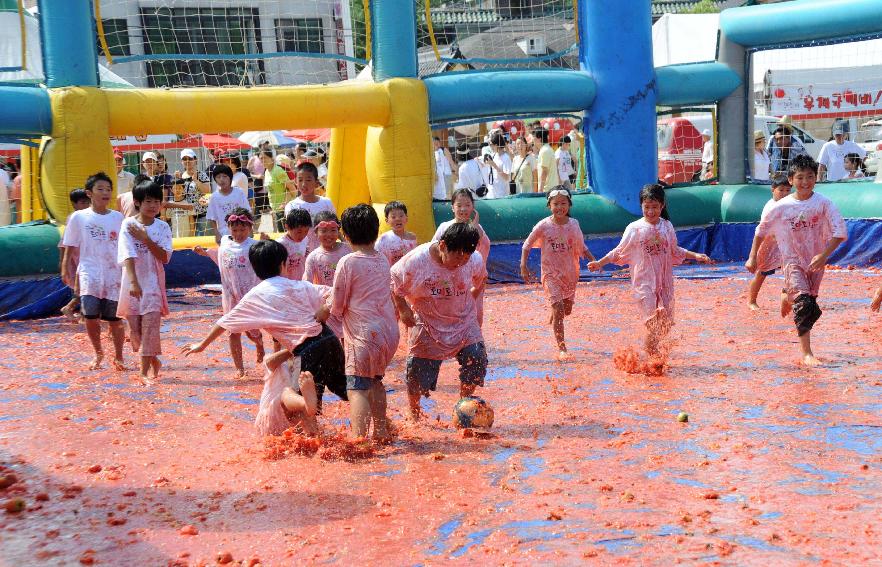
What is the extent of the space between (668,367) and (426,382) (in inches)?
101

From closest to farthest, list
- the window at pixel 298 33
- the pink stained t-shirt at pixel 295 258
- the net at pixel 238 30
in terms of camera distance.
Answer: the pink stained t-shirt at pixel 295 258 < the net at pixel 238 30 < the window at pixel 298 33

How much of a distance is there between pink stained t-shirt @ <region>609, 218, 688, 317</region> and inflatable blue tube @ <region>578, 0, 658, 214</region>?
21.8 feet

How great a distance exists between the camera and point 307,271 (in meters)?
7.87

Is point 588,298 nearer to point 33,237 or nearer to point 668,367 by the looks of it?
point 668,367

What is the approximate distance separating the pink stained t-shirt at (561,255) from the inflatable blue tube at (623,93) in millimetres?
5865

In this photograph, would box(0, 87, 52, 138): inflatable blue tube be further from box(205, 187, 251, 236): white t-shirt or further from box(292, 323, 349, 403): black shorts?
box(292, 323, 349, 403): black shorts

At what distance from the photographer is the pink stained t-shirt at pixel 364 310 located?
20.4ft

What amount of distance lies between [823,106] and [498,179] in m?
7.96

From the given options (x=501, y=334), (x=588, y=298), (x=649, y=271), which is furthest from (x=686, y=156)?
(x=649, y=271)

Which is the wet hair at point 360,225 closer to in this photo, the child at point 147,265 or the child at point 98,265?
the child at point 147,265

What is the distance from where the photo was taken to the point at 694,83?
1566 centimetres

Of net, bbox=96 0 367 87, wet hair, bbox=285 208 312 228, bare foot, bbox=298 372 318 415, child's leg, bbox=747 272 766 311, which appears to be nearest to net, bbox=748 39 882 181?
child's leg, bbox=747 272 766 311

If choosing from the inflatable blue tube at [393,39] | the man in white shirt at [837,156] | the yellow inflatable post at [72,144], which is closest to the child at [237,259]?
the yellow inflatable post at [72,144]

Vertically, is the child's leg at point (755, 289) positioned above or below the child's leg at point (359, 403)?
below
